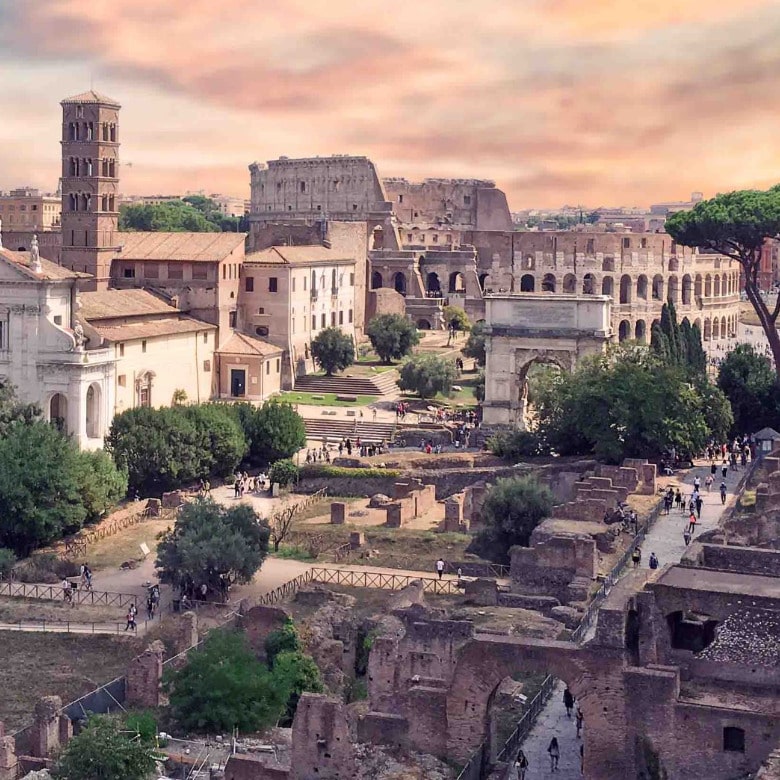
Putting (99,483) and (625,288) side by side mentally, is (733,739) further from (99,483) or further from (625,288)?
(625,288)

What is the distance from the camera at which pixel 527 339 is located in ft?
191

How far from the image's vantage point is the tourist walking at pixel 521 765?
24.6 metres

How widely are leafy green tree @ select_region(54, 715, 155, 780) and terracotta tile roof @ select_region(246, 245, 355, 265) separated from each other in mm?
45549

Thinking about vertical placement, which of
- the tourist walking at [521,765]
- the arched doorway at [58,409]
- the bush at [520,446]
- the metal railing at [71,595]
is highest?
the arched doorway at [58,409]

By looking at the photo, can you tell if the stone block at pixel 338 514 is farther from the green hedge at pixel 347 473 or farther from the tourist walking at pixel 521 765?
the tourist walking at pixel 521 765

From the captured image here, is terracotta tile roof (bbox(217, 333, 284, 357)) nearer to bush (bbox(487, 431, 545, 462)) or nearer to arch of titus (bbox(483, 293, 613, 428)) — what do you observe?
arch of titus (bbox(483, 293, 613, 428))

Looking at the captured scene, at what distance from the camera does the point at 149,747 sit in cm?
2573

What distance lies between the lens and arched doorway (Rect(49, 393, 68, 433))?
53250 millimetres

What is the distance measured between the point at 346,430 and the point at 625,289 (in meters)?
45.0

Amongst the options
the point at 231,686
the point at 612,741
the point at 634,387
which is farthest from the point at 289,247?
the point at 612,741

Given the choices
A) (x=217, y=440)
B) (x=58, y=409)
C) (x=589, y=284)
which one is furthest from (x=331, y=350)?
(x=589, y=284)

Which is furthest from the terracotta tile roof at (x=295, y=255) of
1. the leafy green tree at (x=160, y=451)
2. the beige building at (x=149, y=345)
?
the leafy green tree at (x=160, y=451)

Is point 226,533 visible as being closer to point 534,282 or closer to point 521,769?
point 521,769

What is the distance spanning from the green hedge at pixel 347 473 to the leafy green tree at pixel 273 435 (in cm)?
267
